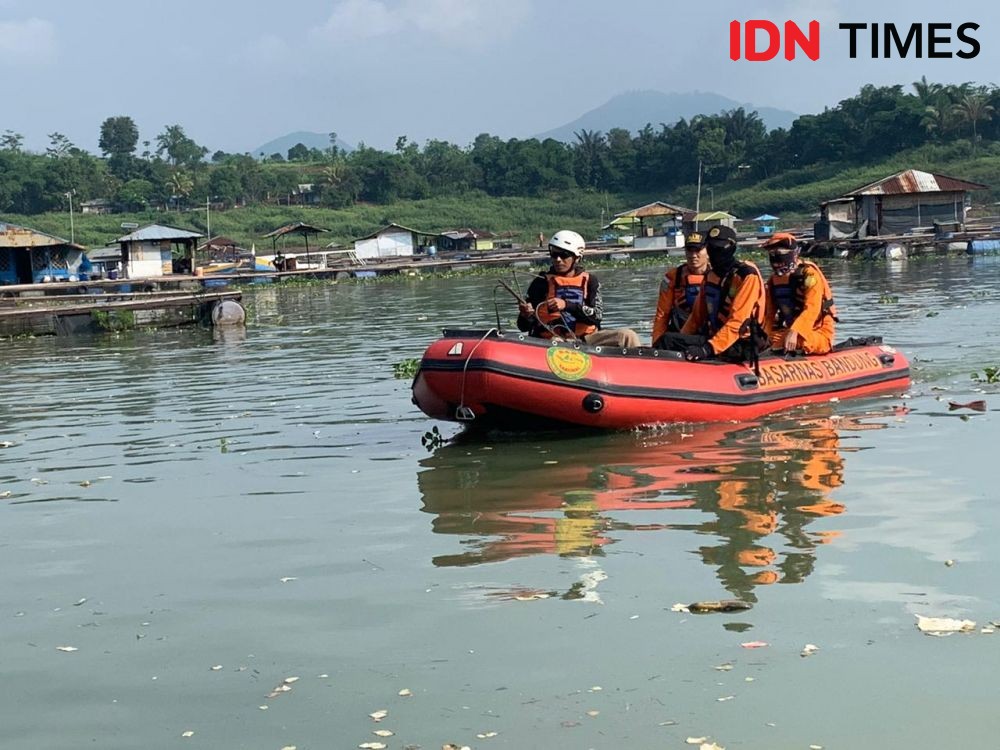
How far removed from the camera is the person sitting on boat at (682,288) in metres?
12.2

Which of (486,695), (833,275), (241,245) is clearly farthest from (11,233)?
(486,695)

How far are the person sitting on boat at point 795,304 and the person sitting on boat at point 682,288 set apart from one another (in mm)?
751

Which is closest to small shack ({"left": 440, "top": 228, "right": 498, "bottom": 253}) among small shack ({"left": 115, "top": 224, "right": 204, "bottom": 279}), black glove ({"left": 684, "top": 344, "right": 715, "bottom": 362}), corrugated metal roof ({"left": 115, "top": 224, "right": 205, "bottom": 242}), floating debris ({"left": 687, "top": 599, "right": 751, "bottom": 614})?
small shack ({"left": 115, "top": 224, "right": 204, "bottom": 279})

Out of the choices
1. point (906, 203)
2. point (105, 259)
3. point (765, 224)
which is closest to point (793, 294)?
point (906, 203)

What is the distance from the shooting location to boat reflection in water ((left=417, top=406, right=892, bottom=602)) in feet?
25.5

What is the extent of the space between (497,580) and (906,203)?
56.9 m

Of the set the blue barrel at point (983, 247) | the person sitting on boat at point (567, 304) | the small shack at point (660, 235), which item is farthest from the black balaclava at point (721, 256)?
the small shack at point (660, 235)

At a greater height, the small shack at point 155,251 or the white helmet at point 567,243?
the small shack at point 155,251

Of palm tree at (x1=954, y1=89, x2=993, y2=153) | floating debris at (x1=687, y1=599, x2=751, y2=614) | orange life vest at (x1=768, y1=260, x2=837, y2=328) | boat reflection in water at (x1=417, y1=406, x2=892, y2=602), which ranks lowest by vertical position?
floating debris at (x1=687, y1=599, x2=751, y2=614)

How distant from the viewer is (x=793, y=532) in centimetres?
802

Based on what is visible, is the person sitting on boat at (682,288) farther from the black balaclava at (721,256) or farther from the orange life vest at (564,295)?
the orange life vest at (564,295)

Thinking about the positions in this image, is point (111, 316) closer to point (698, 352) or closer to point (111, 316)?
point (111, 316)

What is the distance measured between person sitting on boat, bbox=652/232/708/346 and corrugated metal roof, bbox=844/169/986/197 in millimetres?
48948

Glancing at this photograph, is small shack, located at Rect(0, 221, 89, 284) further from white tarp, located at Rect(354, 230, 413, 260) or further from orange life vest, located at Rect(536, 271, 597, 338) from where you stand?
orange life vest, located at Rect(536, 271, 597, 338)
